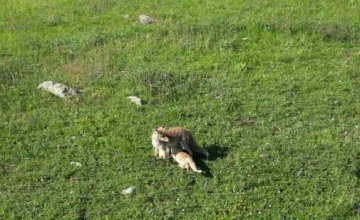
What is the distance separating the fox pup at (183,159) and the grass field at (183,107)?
144 mm

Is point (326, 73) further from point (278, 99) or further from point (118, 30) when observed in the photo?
point (118, 30)

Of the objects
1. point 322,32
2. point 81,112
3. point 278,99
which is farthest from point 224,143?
point 322,32

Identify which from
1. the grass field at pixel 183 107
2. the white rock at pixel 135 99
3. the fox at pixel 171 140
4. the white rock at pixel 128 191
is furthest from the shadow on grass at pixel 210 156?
the white rock at pixel 135 99

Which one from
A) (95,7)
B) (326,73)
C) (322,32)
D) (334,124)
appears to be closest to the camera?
(334,124)

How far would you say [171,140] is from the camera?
12.1 metres

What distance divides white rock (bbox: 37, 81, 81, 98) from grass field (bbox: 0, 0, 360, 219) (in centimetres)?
18

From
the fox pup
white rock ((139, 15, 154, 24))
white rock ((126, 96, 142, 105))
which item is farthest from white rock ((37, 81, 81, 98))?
white rock ((139, 15, 154, 24))

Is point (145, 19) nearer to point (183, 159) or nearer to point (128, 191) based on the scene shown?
point (183, 159)

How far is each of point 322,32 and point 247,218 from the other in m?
8.75

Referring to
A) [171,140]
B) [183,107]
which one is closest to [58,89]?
[183,107]

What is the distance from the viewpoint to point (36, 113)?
1442 cm

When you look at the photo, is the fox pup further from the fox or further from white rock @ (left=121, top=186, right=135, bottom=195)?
white rock @ (left=121, top=186, right=135, bottom=195)

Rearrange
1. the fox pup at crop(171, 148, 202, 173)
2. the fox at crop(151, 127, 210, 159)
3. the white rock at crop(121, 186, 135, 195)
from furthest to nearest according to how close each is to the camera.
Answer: the fox at crop(151, 127, 210, 159) → the fox pup at crop(171, 148, 202, 173) → the white rock at crop(121, 186, 135, 195)

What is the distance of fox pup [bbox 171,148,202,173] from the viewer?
1199 cm
